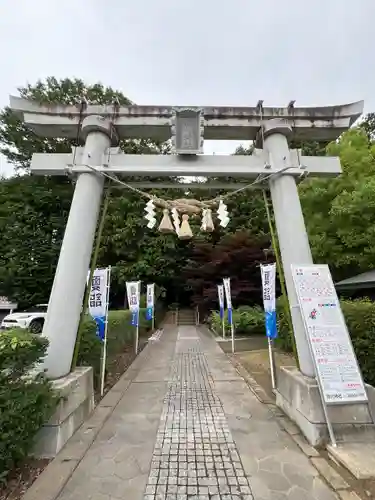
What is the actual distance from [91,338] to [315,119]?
5.82 m

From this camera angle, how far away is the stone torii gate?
4605 mm

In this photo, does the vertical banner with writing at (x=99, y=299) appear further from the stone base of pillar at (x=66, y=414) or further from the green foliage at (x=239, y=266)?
the green foliage at (x=239, y=266)

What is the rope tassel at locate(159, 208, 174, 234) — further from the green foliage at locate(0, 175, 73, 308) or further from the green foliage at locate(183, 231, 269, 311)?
the green foliage at locate(0, 175, 73, 308)

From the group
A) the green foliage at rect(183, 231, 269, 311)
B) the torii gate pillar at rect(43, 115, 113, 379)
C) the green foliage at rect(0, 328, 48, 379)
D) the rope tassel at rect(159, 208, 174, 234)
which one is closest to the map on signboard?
the rope tassel at rect(159, 208, 174, 234)

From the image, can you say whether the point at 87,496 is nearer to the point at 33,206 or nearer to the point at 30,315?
the point at 30,315

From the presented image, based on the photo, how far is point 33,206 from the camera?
20406mm

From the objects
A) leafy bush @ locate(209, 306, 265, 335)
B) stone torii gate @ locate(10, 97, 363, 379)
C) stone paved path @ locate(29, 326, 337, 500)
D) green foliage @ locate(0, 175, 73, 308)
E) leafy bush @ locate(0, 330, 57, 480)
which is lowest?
stone paved path @ locate(29, 326, 337, 500)

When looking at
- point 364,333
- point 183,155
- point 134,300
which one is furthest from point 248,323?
point 183,155

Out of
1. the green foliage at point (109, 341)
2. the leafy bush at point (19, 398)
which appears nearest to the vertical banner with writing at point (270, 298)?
the green foliage at point (109, 341)

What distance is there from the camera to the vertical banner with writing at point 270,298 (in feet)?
22.1

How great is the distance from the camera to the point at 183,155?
16.3ft

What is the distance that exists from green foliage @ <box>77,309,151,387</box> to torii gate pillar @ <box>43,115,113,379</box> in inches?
60.0

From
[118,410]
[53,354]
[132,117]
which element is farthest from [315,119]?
[118,410]

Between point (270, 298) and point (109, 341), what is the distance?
13.8 ft
